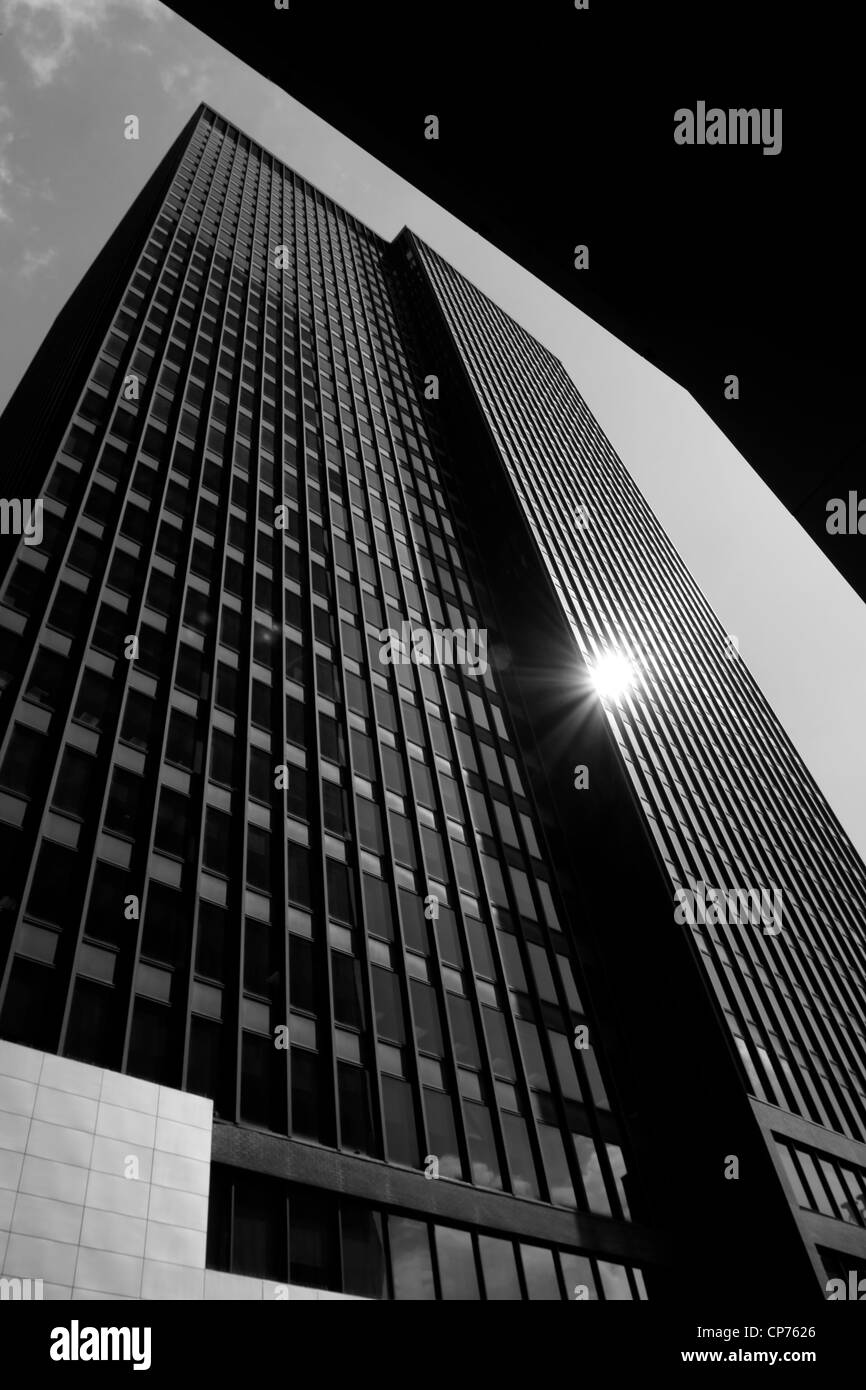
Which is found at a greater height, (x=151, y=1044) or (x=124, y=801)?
(x=124, y=801)

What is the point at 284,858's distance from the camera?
30.0m

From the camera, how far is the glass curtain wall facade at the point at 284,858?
23250mm

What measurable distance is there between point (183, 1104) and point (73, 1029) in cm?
335

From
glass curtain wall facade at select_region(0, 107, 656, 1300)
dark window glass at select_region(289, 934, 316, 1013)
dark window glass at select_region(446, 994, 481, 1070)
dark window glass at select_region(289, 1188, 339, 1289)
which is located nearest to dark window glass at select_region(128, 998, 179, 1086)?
glass curtain wall facade at select_region(0, 107, 656, 1300)

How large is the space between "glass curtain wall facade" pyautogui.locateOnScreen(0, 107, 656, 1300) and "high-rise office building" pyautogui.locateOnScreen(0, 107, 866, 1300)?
134 millimetres

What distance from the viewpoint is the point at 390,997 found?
1168 inches

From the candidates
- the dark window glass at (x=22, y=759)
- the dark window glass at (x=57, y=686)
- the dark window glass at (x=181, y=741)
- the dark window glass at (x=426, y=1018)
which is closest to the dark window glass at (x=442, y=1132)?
the dark window glass at (x=426, y=1018)

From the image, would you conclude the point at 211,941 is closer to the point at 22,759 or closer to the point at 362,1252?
the point at 22,759

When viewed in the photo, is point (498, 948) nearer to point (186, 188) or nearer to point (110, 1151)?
point (110, 1151)

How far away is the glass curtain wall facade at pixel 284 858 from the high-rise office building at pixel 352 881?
5.3 inches

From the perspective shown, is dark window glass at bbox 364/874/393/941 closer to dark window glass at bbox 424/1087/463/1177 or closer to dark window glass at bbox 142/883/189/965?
dark window glass at bbox 424/1087/463/1177

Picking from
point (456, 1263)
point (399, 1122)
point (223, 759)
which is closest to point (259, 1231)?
point (399, 1122)

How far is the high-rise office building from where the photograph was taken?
22.1m

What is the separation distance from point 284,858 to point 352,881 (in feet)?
10.4
